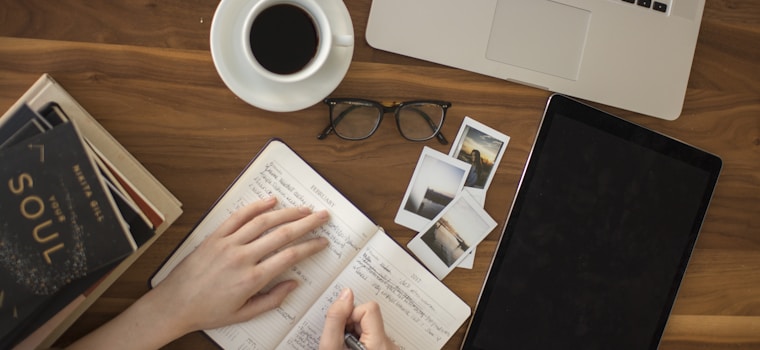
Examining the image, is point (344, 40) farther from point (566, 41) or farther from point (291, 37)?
point (566, 41)

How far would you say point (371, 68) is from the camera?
31.6 inches

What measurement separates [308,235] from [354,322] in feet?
0.46

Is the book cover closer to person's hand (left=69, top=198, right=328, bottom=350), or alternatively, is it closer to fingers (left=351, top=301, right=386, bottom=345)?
person's hand (left=69, top=198, right=328, bottom=350)

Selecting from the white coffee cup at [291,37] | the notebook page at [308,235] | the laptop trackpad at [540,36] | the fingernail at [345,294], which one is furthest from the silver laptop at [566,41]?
the fingernail at [345,294]

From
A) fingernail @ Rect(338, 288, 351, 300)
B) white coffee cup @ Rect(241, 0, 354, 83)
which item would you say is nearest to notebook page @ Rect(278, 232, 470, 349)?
fingernail @ Rect(338, 288, 351, 300)

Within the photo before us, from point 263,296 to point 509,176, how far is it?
1.34 ft

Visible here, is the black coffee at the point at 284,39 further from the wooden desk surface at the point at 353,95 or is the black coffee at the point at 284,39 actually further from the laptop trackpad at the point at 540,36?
the laptop trackpad at the point at 540,36

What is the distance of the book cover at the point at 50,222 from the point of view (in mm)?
605

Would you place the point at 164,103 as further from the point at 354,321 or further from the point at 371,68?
the point at 354,321

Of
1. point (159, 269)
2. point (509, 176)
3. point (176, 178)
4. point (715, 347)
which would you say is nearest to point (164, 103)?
point (176, 178)

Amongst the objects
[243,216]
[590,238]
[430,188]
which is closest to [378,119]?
[430,188]

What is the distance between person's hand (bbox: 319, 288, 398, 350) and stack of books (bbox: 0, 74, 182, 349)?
0.88ft

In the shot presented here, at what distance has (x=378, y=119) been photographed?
2.63 feet

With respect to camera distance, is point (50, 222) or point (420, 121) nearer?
point (50, 222)
